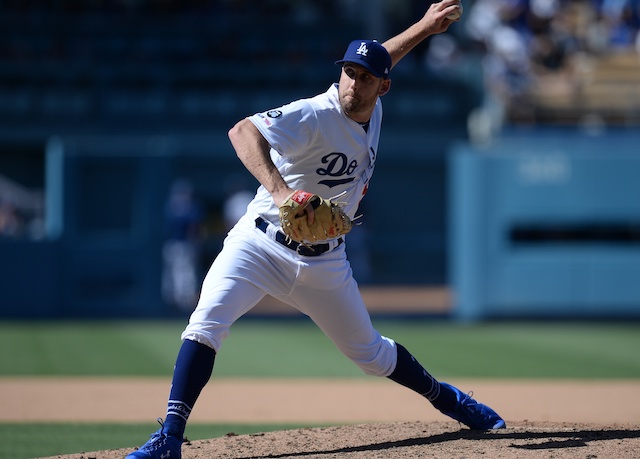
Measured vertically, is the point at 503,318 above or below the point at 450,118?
below

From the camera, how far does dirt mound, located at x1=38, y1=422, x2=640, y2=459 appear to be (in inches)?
171

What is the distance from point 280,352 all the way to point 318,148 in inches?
224

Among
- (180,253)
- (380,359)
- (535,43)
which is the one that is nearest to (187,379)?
(380,359)

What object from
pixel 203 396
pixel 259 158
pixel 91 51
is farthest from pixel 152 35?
pixel 259 158

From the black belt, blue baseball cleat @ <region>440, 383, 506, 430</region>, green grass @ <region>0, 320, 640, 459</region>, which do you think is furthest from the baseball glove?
green grass @ <region>0, 320, 640, 459</region>

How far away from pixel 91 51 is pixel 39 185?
8.12ft

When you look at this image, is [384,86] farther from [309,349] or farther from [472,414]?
[309,349]

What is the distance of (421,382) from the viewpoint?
4.85m

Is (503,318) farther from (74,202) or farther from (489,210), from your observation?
(74,202)

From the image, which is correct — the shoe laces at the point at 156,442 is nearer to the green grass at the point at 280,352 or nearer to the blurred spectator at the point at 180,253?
the green grass at the point at 280,352

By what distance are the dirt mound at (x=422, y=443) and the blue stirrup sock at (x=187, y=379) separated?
1.16ft

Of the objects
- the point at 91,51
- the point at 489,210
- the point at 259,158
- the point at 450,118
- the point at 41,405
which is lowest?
the point at 41,405

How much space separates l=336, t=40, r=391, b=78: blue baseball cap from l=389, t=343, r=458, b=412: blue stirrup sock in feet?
4.55

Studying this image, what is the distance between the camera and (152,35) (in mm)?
17078
